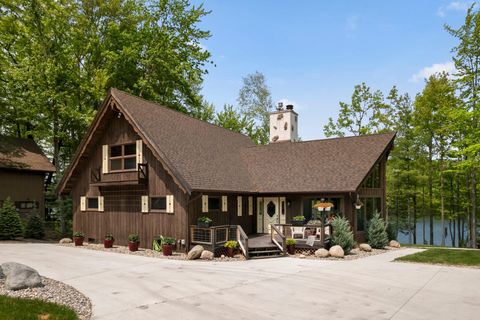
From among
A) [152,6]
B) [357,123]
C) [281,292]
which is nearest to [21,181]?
[152,6]

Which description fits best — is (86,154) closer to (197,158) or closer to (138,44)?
(197,158)

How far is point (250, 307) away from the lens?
898 centimetres

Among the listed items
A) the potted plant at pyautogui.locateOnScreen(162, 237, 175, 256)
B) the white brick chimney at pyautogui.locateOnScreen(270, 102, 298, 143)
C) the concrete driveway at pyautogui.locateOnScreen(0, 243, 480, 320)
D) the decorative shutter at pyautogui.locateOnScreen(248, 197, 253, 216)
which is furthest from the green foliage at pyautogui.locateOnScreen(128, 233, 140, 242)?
the white brick chimney at pyautogui.locateOnScreen(270, 102, 298, 143)

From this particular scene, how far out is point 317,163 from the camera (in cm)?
Result: 2312

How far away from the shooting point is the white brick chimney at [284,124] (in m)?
29.6

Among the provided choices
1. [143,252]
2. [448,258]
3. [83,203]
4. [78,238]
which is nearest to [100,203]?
[83,203]

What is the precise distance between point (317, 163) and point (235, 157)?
581cm

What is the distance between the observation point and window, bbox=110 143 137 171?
20.7 m

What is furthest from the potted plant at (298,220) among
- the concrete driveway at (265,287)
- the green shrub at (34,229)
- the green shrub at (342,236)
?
the green shrub at (34,229)

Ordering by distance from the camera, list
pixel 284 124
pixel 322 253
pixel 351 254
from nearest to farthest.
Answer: pixel 322 253 → pixel 351 254 → pixel 284 124

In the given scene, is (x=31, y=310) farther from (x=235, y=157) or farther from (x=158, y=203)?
(x=235, y=157)

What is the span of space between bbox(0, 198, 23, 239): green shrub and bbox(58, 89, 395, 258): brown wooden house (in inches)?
129

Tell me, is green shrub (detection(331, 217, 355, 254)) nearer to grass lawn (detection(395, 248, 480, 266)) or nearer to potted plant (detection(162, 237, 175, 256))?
grass lawn (detection(395, 248, 480, 266))

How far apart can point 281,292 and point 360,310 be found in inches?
94.7
